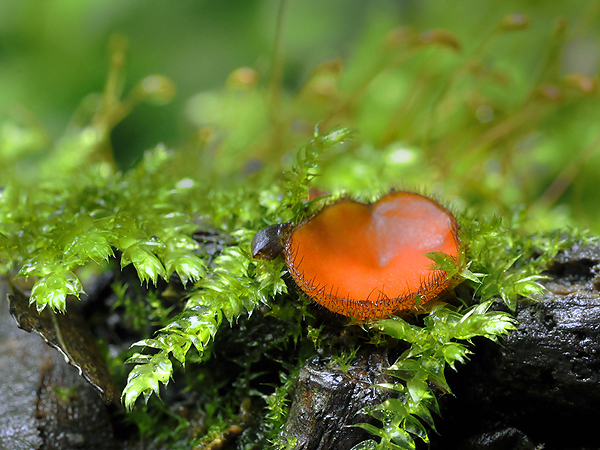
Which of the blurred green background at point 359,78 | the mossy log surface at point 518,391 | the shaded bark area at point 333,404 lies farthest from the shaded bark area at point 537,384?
the blurred green background at point 359,78

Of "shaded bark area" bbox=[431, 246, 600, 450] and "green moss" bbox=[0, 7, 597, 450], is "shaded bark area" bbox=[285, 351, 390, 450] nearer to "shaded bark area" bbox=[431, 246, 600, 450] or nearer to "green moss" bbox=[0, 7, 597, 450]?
"green moss" bbox=[0, 7, 597, 450]

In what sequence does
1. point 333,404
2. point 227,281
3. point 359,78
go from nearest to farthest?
1. point 333,404
2. point 227,281
3. point 359,78

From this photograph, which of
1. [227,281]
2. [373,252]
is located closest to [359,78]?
[373,252]

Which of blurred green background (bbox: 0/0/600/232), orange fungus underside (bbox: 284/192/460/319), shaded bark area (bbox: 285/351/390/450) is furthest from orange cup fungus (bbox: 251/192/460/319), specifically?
blurred green background (bbox: 0/0/600/232)

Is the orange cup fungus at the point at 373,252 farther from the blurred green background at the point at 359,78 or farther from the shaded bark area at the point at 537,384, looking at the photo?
the blurred green background at the point at 359,78

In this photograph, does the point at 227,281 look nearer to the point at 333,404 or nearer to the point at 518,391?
the point at 333,404

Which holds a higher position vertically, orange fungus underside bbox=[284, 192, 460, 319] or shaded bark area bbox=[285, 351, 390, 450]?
orange fungus underside bbox=[284, 192, 460, 319]

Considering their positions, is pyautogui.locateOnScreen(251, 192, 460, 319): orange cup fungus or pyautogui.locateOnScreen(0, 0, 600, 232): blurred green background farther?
pyautogui.locateOnScreen(0, 0, 600, 232): blurred green background

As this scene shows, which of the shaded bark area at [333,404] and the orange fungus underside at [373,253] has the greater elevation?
the orange fungus underside at [373,253]
